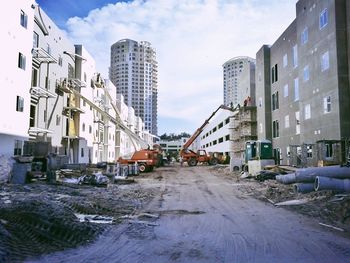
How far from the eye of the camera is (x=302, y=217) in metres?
11.1

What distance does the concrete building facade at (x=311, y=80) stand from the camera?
23.7m

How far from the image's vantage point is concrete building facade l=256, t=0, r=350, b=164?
2369cm

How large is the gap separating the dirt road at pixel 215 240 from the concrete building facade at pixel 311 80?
1442cm

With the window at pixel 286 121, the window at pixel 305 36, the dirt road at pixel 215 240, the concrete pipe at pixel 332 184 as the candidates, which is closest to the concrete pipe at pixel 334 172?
the concrete pipe at pixel 332 184

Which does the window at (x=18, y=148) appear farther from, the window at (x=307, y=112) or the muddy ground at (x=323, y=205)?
the window at (x=307, y=112)

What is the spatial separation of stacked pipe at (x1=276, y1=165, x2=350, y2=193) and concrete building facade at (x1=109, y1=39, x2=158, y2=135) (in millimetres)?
106359

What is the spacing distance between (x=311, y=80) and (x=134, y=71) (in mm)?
101853

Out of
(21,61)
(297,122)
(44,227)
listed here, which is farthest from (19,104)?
(297,122)

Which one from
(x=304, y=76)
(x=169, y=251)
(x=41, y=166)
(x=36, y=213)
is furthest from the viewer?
(x=304, y=76)

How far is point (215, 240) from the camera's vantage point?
8062mm

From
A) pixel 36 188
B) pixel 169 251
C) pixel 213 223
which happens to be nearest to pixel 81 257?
pixel 169 251

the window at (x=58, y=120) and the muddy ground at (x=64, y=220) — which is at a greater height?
the window at (x=58, y=120)

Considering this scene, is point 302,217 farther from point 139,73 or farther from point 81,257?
point 139,73

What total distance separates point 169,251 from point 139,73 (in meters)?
122
